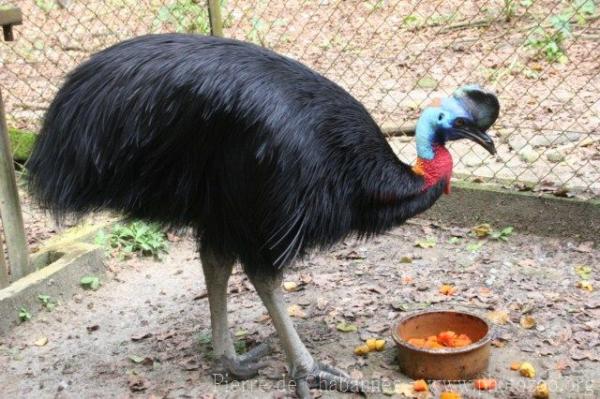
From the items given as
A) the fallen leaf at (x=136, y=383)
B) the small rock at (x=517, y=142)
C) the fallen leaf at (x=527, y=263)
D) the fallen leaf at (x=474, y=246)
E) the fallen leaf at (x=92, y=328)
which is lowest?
the fallen leaf at (x=92, y=328)

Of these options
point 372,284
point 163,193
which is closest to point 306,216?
point 163,193

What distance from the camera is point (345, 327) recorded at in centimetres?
374

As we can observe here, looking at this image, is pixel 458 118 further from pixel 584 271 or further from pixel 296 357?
pixel 584 271

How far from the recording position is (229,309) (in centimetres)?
405

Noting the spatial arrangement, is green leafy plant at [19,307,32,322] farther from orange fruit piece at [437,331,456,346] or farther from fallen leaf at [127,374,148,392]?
orange fruit piece at [437,331,456,346]

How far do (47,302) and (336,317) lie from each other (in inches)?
54.0

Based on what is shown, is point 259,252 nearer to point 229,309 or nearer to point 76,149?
point 76,149

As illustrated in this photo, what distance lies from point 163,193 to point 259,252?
0.39m

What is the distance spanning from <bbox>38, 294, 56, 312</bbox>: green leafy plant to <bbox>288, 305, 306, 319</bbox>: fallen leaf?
1129mm

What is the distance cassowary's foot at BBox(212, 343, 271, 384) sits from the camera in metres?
3.38

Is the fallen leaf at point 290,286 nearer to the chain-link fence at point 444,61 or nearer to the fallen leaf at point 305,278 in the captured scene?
the fallen leaf at point 305,278

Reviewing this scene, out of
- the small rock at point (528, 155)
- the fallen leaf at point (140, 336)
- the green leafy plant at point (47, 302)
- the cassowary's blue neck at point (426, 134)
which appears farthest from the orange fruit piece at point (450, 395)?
the small rock at point (528, 155)

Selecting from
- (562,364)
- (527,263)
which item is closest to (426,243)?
(527,263)

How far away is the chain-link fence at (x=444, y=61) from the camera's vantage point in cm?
520
